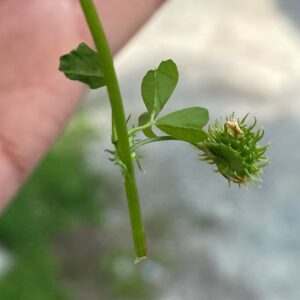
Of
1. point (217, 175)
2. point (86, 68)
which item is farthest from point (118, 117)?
point (217, 175)

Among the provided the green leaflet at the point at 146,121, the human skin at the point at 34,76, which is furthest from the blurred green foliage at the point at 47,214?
the green leaflet at the point at 146,121

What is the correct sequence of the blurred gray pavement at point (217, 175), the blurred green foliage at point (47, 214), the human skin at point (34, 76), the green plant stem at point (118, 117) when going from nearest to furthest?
the green plant stem at point (118, 117) → the human skin at point (34, 76) → the blurred green foliage at point (47, 214) → the blurred gray pavement at point (217, 175)

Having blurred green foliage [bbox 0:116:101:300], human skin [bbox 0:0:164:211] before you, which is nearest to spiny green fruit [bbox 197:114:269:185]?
human skin [bbox 0:0:164:211]

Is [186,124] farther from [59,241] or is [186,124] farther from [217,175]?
[217,175]

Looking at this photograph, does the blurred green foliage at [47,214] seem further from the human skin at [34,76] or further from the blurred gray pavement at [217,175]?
the human skin at [34,76]

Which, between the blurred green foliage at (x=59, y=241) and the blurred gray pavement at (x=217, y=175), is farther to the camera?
the blurred gray pavement at (x=217, y=175)

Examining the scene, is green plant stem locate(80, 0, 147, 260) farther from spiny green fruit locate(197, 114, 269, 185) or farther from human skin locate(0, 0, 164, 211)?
human skin locate(0, 0, 164, 211)
